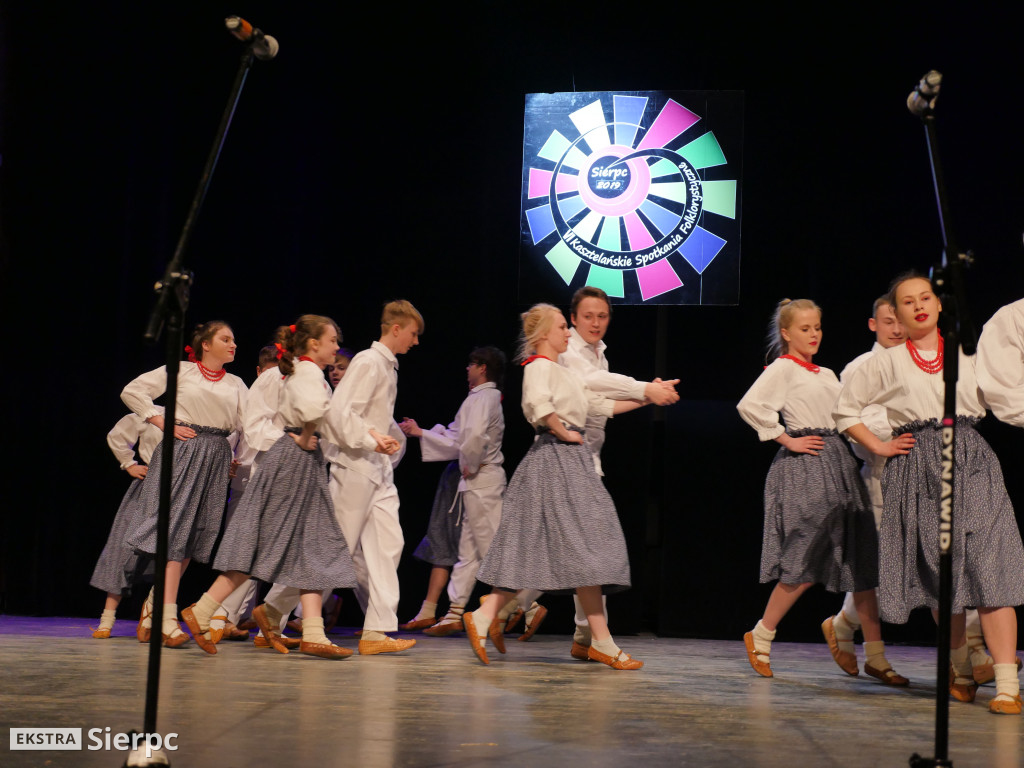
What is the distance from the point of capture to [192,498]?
4758 mm

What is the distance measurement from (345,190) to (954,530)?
3919 millimetres

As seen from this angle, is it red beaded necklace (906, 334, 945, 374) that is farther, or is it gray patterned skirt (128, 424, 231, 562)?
gray patterned skirt (128, 424, 231, 562)

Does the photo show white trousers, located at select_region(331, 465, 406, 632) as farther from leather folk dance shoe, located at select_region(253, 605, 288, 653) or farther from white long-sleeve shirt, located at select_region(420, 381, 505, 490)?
white long-sleeve shirt, located at select_region(420, 381, 505, 490)

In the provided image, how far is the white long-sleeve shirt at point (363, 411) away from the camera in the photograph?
441 cm

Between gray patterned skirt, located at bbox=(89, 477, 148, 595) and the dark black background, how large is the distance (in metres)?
0.98

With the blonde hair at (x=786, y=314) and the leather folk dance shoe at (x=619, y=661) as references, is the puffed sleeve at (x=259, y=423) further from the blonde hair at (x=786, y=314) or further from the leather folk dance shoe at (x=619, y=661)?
the blonde hair at (x=786, y=314)

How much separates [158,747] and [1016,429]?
4618 millimetres

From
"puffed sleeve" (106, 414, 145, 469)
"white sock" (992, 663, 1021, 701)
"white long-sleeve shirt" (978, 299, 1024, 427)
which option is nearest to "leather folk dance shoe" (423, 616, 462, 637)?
"puffed sleeve" (106, 414, 145, 469)

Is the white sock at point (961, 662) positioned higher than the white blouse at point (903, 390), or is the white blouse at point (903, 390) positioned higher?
the white blouse at point (903, 390)

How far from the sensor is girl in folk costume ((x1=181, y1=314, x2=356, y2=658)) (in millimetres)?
4246

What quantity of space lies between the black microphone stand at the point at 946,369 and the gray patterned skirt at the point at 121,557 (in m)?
3.78

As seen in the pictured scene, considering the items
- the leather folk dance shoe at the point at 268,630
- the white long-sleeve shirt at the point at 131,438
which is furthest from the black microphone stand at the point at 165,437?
the white long-sleeve shirt at the point at 131,438

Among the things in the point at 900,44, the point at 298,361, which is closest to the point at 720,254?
the point at 900,44

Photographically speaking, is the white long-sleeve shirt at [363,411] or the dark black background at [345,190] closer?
the white long-sleeve shirt at [363,411]
